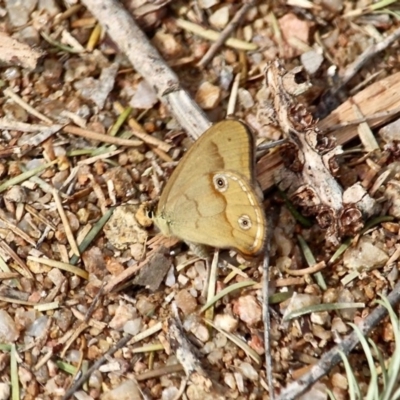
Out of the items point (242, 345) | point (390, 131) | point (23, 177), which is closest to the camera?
point (242, 345)

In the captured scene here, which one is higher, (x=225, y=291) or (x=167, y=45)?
(x=167, y=45)

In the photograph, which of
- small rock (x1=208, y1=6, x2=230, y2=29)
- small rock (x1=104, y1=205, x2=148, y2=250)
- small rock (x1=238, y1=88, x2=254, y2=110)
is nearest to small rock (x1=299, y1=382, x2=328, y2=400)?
small rock (x1=104, y1=205, x2=148, y2=250)

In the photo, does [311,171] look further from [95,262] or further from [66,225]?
[66,225]

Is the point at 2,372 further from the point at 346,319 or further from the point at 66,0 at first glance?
the point at 66,0

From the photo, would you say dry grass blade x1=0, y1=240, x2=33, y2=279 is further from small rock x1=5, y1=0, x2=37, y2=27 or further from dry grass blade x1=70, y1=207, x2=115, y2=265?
small rock x1=5, y1=0, x2=37, y2=27

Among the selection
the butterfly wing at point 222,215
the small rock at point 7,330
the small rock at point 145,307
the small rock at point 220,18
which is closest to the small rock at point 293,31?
the small rock at point 220,18

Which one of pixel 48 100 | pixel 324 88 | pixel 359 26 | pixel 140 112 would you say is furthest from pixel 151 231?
pixel 359 26

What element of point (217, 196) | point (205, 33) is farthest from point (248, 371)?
point (205, 33)

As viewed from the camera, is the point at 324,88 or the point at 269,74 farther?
the point at 324,88
